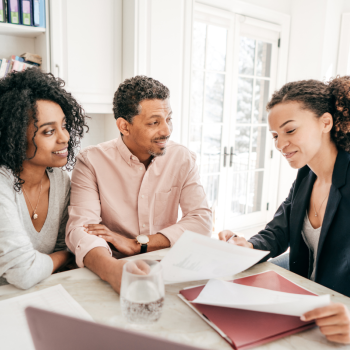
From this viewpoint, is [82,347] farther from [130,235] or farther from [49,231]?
[130,235]

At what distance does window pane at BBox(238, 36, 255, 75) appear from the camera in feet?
12.3

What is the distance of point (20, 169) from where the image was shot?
4.17 ft

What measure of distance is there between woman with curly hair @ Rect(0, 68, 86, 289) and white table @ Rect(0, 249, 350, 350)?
237 millimetres

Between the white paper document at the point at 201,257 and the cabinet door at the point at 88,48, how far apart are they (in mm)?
2002

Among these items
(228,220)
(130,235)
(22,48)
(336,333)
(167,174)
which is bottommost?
(228,220)

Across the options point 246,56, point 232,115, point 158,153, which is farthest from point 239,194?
point 158,153

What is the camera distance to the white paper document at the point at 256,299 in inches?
27.5

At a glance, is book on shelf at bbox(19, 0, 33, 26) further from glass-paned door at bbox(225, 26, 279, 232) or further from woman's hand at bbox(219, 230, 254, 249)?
glass-paned door at bbox(225, 26, 279, 232)

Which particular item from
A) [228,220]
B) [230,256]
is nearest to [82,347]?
[230,256]

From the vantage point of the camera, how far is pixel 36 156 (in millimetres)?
1270

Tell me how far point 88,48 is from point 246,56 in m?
2.00

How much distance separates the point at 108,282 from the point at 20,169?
2.01 ft

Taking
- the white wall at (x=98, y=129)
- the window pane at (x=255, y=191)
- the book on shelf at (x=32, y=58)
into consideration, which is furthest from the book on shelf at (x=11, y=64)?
the window pane at (x=255, y=191)

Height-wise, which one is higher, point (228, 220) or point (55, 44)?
point (55, 44)
